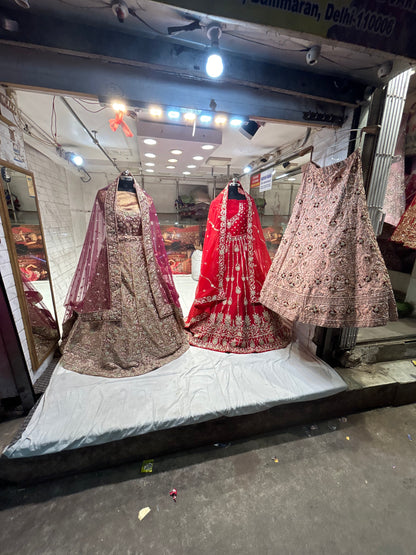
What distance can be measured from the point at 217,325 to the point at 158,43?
2.00m

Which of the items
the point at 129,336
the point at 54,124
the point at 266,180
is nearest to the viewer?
the point at 129,336

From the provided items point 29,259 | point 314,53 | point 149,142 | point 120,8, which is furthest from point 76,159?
point 314,53

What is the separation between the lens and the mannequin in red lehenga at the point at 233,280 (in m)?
2.02

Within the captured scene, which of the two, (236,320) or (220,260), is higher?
(220,260)

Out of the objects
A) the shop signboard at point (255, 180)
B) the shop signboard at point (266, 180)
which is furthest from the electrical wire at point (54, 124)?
the shop signboard at point (255, 180)

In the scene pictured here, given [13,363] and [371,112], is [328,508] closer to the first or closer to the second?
[13,363]

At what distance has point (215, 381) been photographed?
158 centimetres

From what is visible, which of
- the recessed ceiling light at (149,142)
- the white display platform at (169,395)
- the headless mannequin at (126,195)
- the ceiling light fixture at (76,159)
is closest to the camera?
the white display platform at (169,395)

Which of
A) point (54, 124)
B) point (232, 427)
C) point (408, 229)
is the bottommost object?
point (232, 427)

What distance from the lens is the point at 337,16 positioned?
861 mm

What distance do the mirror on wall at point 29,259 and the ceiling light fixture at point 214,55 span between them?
1.38 metres

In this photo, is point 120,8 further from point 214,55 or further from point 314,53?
point 314,53

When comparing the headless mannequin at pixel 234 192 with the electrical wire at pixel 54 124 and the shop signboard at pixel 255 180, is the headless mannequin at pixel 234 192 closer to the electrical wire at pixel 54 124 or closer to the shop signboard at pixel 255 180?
the shop signboard at pixel 255 180

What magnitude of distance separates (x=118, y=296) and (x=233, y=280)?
105 cm
